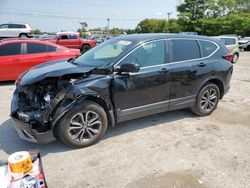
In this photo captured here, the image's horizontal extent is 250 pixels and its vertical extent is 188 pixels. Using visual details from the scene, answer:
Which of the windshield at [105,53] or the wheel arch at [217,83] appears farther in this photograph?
the wheel arch at [217,83]

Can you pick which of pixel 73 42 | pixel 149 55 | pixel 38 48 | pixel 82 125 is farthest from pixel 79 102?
pixel 73 42

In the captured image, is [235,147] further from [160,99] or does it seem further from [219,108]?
[219,108]

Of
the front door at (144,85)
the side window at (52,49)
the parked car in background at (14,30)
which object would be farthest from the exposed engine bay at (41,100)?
the parked car in background at (14,30)

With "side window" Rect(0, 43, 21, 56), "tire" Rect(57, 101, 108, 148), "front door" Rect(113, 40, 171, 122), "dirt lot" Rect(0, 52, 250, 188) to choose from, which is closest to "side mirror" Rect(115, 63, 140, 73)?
"front door" Rect(113, 40, 171, 122)

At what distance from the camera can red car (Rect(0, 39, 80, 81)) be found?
25.5 feet

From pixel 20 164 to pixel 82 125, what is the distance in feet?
5.99

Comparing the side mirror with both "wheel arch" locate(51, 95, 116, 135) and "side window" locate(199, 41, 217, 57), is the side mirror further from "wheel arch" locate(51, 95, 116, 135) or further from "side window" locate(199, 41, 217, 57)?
"side window" locate(199, 41, 217, 57)

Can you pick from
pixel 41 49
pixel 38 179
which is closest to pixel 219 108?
pixel 38 179

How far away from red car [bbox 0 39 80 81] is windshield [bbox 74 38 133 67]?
3.89m

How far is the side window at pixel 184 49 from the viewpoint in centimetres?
458

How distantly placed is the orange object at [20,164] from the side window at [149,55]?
2.33 m

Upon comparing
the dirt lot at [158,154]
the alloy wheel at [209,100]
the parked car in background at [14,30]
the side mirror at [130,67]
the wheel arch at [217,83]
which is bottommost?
the dirt lot at [158,154]

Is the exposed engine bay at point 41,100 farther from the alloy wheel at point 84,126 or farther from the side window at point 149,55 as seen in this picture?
Result: the side window at point 149,55

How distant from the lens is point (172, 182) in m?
3.05
